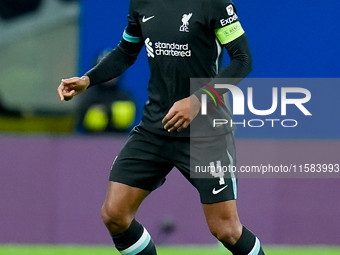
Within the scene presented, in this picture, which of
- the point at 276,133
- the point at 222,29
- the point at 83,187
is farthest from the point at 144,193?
the point at 276,133

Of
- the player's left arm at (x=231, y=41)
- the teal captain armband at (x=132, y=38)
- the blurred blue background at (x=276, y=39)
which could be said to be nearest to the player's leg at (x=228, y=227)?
the player's left arm at (x=231, y=41)

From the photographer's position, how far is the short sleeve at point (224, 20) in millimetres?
3875

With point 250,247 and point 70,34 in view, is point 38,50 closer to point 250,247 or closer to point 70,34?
point 70,34

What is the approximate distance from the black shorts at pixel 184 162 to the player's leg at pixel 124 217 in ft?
0.17

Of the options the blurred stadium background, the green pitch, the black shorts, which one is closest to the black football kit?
the black shorts

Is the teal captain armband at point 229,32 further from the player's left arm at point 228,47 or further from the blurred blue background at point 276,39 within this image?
the blurred blue background at point 276,39

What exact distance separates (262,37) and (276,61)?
0.36m

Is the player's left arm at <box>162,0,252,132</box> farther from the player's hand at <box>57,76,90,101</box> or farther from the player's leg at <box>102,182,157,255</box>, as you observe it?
the player's hand at <box>57,76,90,101</box>

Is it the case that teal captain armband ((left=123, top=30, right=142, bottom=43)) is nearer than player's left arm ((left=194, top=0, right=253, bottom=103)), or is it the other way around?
player's left arm ((left=194, top=0, right=253, bottom=103))

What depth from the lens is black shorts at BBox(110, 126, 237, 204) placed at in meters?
4.01

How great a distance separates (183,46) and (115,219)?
1116mm

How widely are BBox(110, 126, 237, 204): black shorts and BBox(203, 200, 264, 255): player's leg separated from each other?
1.8 inches

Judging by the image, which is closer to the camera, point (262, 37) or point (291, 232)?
point (291, 232)

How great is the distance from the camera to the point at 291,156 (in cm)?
679
